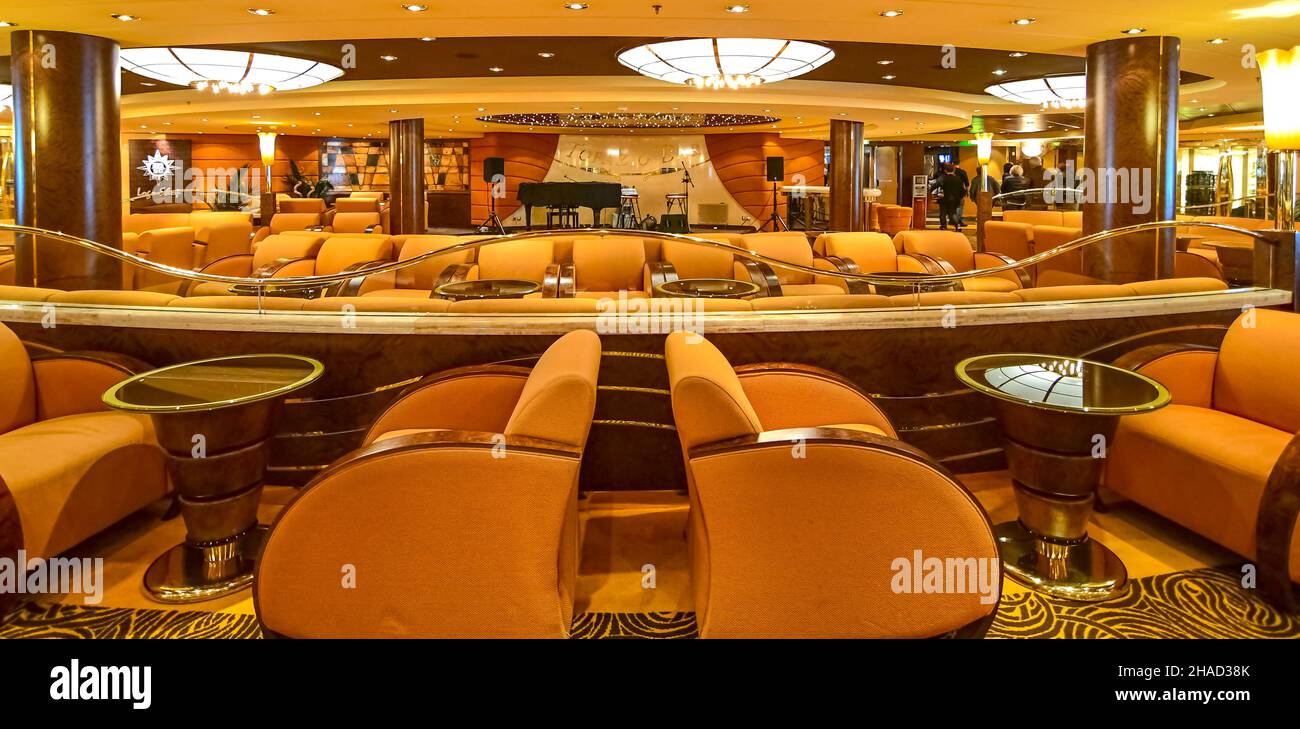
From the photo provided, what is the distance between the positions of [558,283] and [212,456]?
11.9 ft

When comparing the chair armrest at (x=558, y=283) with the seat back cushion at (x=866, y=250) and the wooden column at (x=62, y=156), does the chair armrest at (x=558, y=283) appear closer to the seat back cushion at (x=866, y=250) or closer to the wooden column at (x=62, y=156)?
the seat back cushion at (x=866, y=250)

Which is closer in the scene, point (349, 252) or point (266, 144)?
point (349, 252)

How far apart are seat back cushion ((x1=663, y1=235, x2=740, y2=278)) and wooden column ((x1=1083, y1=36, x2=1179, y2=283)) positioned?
9.34ft

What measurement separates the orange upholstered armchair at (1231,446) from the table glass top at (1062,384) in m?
0.31

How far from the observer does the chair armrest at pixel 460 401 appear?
278 cm

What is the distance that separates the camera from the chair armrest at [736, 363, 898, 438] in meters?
2.79

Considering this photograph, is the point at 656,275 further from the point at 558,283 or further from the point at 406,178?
the point at 406,178

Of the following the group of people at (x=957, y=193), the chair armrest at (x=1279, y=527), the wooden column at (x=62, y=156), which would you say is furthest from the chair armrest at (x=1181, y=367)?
the group of people at (x=957, y=193)

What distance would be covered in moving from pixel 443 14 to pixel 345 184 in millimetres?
17645

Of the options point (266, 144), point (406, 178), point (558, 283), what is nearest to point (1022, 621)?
point (558, 283)

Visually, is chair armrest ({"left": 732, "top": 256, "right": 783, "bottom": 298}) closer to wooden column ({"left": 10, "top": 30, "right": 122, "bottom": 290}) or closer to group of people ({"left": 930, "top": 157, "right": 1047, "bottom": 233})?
wooden column ({"left": 10, "top": 30, "right": 122, "bottom": 290})

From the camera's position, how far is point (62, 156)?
598 centimetres

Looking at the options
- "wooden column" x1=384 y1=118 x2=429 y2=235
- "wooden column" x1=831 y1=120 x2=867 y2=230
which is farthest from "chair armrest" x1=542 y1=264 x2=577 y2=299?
"wooden column" x1=831 y1=120 x2=867 y2=230
